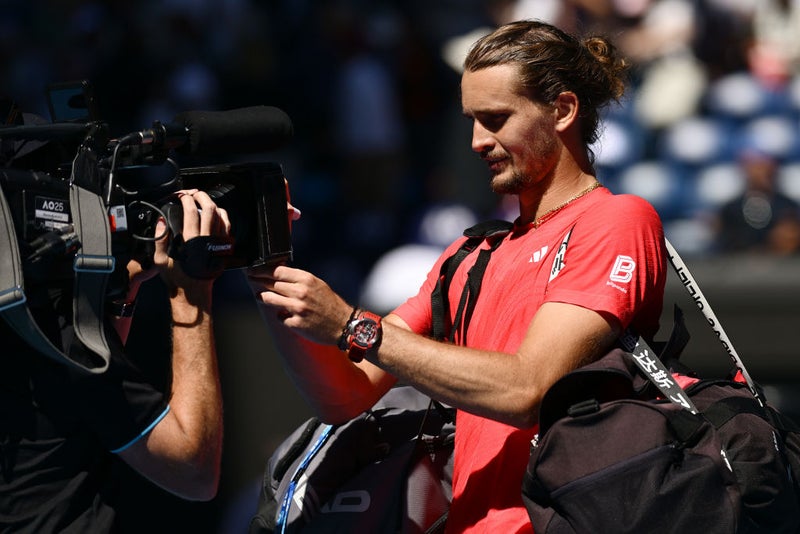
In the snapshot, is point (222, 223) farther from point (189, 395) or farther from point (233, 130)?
point (189, 395)

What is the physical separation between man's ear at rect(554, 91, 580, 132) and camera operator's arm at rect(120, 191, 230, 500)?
867 mm

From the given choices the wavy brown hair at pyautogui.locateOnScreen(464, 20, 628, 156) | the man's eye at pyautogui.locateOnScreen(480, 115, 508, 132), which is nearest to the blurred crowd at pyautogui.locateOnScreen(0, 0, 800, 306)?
the wavy brown hair at pyautogui.locateOnScreen(464, 20, 628, 156)

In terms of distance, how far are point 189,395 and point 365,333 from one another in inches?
15.9

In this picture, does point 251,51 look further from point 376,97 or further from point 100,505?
point 100,505

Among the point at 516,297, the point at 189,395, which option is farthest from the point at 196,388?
the point at 516,297

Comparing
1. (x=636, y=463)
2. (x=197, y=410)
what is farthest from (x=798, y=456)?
(x=197, y=410)

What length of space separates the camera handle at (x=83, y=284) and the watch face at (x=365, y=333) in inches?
21.8

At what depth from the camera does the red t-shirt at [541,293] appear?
2713mm

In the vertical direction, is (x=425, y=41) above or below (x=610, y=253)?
below

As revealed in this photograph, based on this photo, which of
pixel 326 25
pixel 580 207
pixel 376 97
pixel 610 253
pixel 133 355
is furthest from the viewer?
pixel 326 25

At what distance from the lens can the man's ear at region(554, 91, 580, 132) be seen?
118 inches

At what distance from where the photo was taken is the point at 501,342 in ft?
9.41

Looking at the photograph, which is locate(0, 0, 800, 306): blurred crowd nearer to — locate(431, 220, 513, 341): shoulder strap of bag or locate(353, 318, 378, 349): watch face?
locate(431, 220, 513, 341): shoulder strap of bag

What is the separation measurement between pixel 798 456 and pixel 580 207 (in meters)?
0.76
